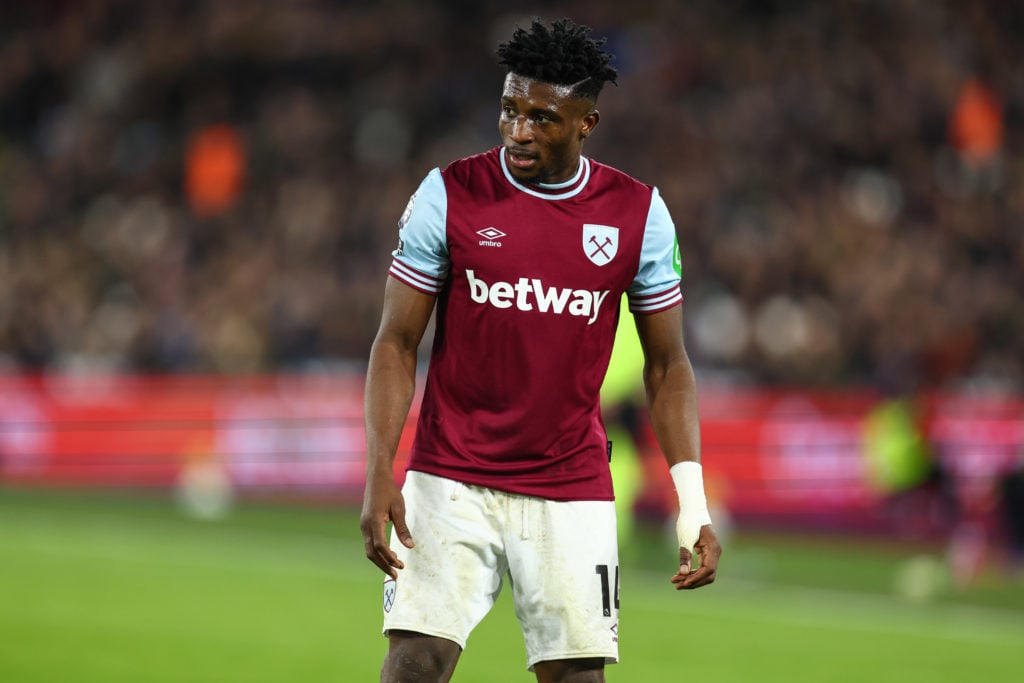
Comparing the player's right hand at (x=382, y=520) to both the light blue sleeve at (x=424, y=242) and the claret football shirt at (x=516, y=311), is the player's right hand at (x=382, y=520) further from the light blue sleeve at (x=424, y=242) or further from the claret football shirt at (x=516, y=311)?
the light blue sleeve at (x=424, y=242)

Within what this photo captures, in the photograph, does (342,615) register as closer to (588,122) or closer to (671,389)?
(671,389)

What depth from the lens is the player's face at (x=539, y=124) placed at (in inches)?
186

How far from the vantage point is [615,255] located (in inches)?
192

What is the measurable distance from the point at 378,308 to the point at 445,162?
345cm

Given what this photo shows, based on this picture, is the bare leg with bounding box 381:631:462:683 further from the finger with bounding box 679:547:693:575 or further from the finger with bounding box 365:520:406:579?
the finger with bounding box 679:547:693:575

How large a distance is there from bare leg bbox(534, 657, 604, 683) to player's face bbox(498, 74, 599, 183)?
4.76ft

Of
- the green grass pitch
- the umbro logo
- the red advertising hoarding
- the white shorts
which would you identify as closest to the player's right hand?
the white shorts

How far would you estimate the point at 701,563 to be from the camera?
15.6 feet

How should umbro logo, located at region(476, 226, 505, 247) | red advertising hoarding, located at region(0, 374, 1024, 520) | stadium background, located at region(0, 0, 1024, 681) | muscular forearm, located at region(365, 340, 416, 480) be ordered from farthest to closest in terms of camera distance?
red advertising hoarding, located at region(0, 374, 1024, 520) < stadium background, located at region(0, 0, 1024, 681) < umbro logo, located at region(476, 226, 505, 247) < muscular forearm, located at region(365, 340, 416, 480)

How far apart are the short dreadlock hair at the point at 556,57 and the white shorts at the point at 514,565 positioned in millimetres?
1230

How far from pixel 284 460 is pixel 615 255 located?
13.7 meters

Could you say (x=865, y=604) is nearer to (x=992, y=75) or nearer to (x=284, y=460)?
(x=284, y=460)

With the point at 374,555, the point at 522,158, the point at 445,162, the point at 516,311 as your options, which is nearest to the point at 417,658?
the point at 374,555

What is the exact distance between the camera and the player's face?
186 inches
